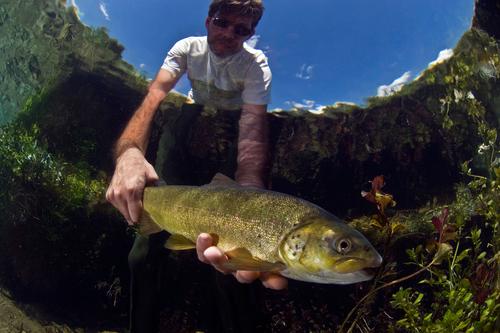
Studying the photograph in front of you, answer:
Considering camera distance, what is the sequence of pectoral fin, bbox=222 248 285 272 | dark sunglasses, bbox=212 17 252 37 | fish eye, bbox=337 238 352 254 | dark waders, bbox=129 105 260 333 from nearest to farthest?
1. fish eye, bbox=337 238 352 254
2. pectoral fin, bbox=222 248 285 272
3. dark waders, bbox=129 105 260 333
4. dark sunglasses, bbox=212 17 252 37

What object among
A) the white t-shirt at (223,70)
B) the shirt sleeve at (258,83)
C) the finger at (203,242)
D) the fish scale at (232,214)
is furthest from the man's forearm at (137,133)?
the finger at (203,242)

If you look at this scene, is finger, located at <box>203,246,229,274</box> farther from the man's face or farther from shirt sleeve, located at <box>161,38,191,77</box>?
shirt sleeve, located at <box>161,38,191,77</box>

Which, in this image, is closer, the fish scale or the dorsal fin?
the fish scale

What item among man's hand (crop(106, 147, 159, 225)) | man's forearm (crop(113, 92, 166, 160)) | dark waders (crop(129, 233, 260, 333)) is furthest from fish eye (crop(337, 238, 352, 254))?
man's forearm (crop(113, 92, 166, 160))

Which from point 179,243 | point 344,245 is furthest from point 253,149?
point 344,245

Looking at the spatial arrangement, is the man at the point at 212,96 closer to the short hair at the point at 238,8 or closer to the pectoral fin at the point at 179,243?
the short hair at the point at 238,8

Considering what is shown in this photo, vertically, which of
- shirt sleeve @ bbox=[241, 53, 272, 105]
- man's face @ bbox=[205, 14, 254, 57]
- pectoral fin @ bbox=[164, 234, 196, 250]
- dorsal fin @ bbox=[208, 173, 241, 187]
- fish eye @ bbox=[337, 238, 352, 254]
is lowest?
pectoral fin @ bbox=[164, 234, 196, 250]

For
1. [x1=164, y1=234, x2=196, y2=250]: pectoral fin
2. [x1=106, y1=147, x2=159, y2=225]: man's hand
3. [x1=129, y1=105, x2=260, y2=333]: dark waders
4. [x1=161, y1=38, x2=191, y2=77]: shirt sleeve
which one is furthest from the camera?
[x1=161, y1=38, x2=191, y2=77]: shirt sleeve

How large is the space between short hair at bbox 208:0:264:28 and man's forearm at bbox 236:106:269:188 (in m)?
1.73

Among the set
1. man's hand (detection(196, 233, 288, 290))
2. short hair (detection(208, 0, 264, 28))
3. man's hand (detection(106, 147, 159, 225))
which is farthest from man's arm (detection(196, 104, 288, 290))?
short hair (detection(208, 0, 264, 28))

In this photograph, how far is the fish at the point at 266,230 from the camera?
188 centimetres

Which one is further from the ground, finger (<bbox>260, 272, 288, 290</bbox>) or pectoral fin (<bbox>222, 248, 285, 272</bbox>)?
pectoral fin (<bbox>222, 248, 285, 272</bbox>)

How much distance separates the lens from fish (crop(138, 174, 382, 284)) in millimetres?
1881

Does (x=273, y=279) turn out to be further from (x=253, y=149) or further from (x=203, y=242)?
(x=253, y=149)
